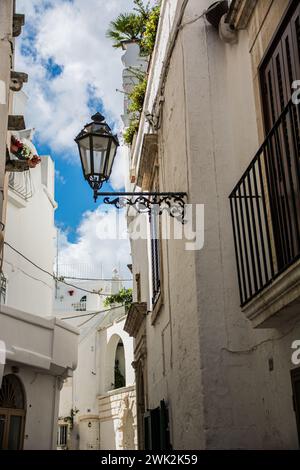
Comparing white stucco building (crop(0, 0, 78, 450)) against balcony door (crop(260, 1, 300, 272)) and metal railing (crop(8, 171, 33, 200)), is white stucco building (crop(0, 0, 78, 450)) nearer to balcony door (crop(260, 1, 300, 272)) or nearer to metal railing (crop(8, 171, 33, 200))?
metal railing (crop(8, 171, 33, 200))

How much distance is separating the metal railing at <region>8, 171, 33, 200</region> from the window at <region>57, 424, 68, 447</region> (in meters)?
12.8

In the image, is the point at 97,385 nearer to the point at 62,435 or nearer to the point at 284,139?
the point at 62,435

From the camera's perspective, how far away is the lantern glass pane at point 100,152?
21.1 feet

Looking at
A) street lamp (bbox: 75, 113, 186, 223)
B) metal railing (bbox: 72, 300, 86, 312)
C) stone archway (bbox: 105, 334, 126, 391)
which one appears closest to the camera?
street lamp (bbox: 75, 113, 186, 223)

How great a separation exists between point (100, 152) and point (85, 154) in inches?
6.7

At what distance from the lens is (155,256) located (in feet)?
31.6

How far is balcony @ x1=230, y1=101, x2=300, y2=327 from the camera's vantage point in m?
4.23

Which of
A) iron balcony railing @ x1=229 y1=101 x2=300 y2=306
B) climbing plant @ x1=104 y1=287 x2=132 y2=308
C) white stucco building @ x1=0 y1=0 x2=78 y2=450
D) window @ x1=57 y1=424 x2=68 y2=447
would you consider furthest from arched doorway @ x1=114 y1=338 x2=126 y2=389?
iron balcony railing @ x1=229 y1=101 x2=300 y2=306

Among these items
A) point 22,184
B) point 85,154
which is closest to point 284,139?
point 85,154

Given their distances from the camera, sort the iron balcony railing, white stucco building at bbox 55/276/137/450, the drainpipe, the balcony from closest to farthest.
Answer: the balcony
the iron balcony railing
the drainpipe
white stucco building at bbox 55/276/137/450

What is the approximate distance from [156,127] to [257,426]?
5.04m

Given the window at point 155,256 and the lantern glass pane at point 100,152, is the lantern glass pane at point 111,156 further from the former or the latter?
the window at point 155,256

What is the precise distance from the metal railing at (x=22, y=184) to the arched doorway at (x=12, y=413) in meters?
7.54

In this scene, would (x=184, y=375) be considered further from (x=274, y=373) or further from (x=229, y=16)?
(x=229, y=16)
